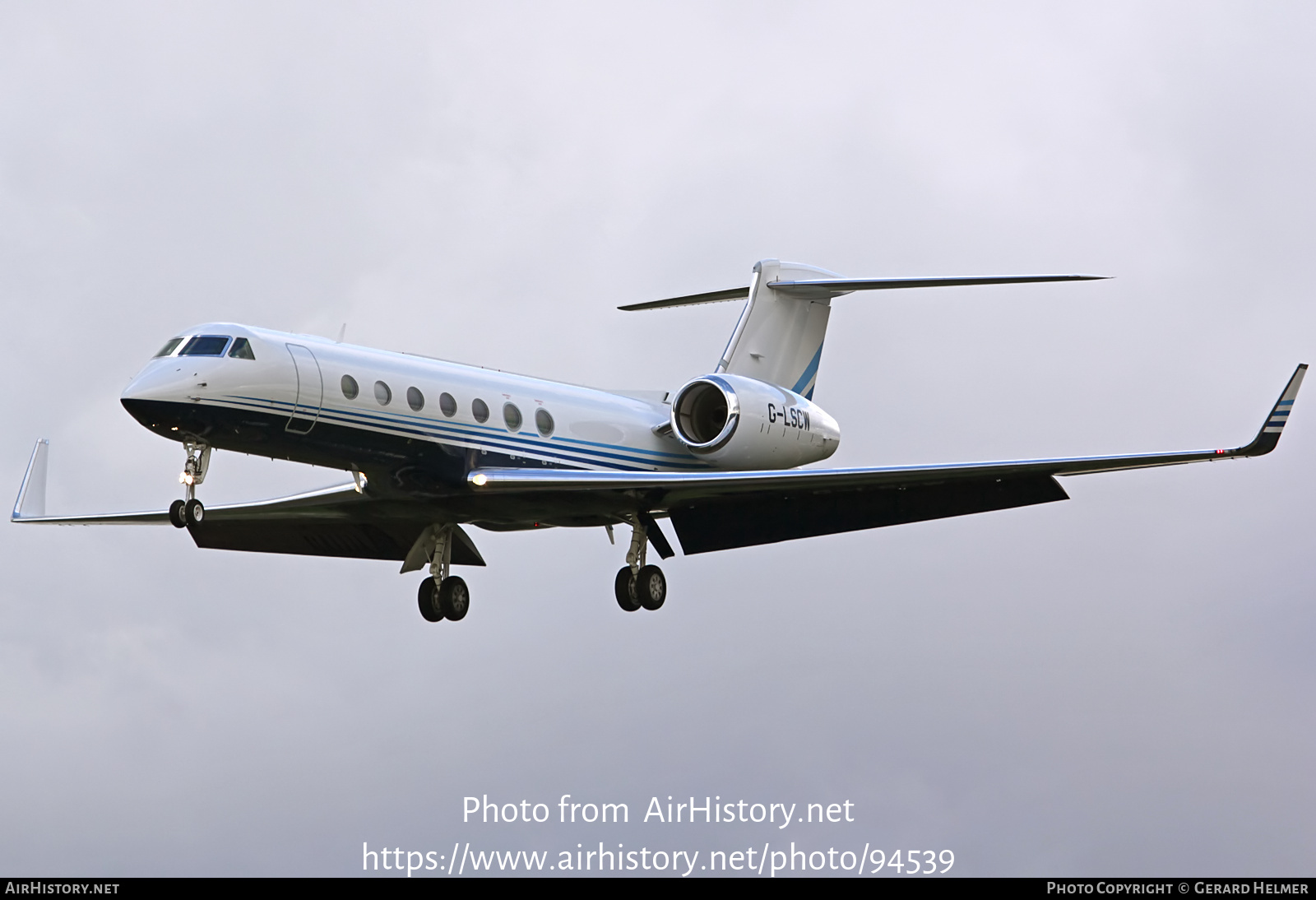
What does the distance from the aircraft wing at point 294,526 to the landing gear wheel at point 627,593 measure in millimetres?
2690

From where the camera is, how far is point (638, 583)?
27.4 metres

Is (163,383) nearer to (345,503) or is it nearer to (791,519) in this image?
(345,503)

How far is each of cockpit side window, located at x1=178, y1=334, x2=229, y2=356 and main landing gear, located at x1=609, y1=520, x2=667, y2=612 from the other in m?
7.00

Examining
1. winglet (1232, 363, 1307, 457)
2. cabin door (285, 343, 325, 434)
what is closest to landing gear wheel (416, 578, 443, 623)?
cabin door (285, 343, 325, 434)

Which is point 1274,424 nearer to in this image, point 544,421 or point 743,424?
point 743,424

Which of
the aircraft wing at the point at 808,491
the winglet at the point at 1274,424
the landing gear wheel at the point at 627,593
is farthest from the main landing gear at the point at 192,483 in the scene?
the winglet at the point at 1274,424

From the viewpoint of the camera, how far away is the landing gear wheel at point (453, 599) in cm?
2764

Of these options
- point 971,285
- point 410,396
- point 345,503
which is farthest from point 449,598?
point 971,285

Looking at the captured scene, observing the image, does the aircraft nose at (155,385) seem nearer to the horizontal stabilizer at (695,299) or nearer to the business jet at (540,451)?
the business jet at (540,451)

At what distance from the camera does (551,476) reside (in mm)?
25609

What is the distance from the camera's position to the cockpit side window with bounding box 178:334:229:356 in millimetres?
23109

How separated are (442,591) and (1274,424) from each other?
11847mm

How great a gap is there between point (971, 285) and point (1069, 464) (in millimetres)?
5019

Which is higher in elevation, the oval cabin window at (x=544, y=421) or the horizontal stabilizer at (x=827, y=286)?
the horizontal stabilizer at (x=827, y=286)
